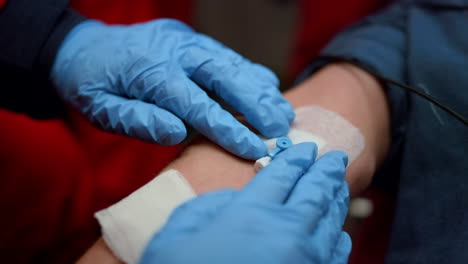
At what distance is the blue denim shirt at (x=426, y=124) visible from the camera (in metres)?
0.85

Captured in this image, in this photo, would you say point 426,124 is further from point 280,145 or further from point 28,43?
point 28,43

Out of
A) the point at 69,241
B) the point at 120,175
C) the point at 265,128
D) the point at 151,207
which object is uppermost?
the point at 265,128

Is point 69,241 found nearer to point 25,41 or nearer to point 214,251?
point 25,41

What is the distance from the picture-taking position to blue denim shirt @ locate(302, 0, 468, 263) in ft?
2.79

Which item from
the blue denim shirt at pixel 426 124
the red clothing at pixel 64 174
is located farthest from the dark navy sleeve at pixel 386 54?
the red clothing at pixel 64 174

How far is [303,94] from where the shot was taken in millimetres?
1017

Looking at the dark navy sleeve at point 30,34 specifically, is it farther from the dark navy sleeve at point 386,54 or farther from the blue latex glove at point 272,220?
the dark navy sleeve at point 386,54

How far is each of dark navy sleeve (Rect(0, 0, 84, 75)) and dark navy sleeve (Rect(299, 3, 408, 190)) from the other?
72 centimetres

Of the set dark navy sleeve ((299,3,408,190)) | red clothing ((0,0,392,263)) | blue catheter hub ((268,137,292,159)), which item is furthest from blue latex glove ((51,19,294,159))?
dark navy sleeve ((299,3,408,190))

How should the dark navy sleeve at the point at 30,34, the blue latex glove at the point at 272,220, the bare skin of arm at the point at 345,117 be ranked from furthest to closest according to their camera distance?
the dark navy sleeve at the point at 30,34, the bare skin of arm at the point at 345,117, the blue latex glove at the point at 272,220

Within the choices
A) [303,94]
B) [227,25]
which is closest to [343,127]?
[303,94]

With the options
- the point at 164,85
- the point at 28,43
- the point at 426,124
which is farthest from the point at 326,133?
the point at 28,43

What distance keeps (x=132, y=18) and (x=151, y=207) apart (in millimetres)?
912

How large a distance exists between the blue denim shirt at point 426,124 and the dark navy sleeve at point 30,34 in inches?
28.9
